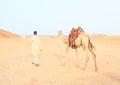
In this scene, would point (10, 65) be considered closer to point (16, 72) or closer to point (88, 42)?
point (16, 72)

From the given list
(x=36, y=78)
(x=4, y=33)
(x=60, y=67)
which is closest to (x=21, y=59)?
(x=60, y=67)

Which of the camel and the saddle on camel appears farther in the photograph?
the saddle on camel

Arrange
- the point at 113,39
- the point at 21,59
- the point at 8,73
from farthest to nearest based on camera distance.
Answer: the point at 113,39 < the point at 21,59 < the point at 8,73

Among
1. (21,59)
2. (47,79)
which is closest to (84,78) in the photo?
(47,79)

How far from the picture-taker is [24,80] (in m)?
16.1

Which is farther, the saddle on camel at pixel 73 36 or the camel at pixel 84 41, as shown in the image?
the saddle on camel at pixel 73 36

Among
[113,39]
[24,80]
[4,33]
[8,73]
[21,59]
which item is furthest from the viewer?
[4,33]

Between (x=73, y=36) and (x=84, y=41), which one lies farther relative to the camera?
(x=73, y=36)

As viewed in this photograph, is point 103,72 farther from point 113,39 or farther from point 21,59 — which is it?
point 113,39

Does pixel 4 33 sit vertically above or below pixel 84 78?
above

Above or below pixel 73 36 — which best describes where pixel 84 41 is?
below

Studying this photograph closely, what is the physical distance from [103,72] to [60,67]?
2454 mm

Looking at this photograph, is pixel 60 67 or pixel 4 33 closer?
pixel 60 67

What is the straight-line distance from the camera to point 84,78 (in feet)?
53.9
